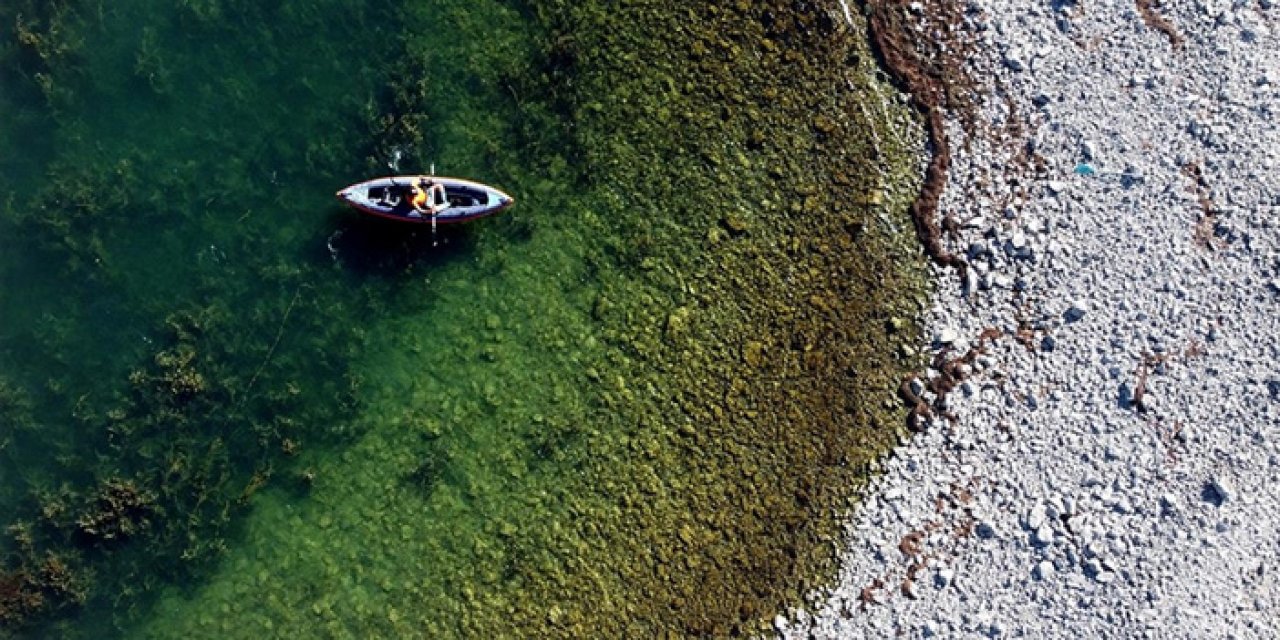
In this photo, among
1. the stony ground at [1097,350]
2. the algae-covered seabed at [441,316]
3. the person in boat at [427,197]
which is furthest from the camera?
the stony ground at [1097,350]

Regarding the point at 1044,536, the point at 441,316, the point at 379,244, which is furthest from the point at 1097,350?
the point at 379,244

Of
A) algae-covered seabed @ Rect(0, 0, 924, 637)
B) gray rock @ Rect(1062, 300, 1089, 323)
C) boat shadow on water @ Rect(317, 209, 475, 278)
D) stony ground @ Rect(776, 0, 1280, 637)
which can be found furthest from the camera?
gray rock @ Rect(1062, 300, 1089, 323)

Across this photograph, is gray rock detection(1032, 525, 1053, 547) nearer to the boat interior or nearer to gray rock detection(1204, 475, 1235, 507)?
gray rock detection(1204, 475, 1235, 507)

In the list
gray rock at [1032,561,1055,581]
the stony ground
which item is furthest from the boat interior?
gray rock at [1032,561,1055,581]

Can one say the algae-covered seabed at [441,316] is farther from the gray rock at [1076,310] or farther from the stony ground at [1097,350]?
the gray rock at [1076,310]

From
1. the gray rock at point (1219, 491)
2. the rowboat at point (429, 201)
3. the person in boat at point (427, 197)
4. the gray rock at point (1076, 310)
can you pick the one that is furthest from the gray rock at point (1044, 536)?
the person in boat at point (427, 197)

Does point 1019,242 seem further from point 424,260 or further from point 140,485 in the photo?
point 140,485

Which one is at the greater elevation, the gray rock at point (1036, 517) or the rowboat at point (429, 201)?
the rowboat at point (429, 201)

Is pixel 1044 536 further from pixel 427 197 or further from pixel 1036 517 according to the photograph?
pixel 427 197
